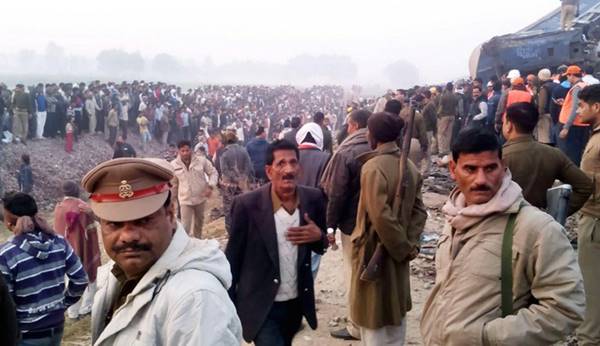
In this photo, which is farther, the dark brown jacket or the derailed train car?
the derailed train car

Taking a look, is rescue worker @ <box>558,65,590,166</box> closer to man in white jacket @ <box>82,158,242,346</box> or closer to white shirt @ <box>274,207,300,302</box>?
white shirt @ <box>274,207,300,302</box>

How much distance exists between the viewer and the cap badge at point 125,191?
5.86 feet

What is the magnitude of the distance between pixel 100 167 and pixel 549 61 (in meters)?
14.1

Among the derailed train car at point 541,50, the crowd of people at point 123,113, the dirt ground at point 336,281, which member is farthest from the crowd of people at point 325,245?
the crowd of people at point 123,113

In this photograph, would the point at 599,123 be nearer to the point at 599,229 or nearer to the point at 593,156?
the point at 593,156

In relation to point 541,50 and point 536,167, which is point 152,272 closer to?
point 536,167

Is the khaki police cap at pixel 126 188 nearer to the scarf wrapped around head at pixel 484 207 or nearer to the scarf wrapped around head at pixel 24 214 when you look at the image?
the scarf wrapped around head at pixel 484 207

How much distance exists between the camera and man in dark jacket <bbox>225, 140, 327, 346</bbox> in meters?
3.65

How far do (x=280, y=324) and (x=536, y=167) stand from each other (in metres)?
1.93

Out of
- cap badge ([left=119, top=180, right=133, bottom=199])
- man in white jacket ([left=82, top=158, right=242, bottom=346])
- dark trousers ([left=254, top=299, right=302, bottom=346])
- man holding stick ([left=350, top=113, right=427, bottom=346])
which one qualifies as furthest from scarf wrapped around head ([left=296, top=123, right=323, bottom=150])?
cap badge ([left=119, top=180, right=133, bottom=199])

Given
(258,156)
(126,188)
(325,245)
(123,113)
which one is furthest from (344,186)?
(123,113)

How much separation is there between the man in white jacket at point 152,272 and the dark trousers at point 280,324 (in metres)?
1.86

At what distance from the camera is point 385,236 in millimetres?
3713

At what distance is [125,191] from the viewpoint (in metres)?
1.79
